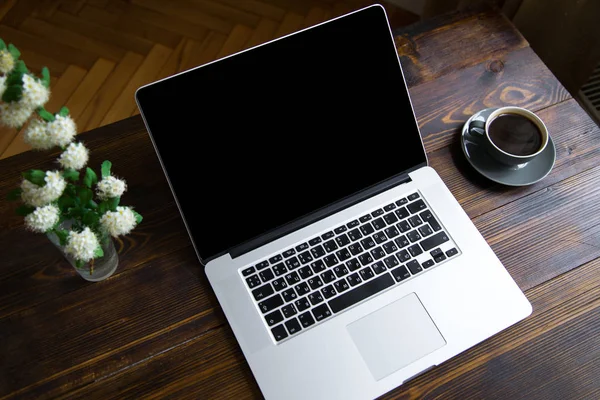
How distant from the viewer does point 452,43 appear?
3.01 ft

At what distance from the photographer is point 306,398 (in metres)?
0.62

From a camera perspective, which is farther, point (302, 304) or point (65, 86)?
point (65, 86)

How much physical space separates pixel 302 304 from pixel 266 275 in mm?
61

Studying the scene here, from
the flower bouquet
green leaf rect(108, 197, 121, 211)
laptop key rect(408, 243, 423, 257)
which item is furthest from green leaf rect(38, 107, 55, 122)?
laptop key rect(408, 243, 423, 257)

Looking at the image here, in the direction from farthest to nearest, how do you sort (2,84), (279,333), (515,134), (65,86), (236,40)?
(236,40) → (65,86) → (515,134) → (279,333) → (2,84)

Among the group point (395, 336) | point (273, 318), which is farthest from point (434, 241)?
point (273, 318)

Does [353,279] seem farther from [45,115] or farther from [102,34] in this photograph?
[102,34]

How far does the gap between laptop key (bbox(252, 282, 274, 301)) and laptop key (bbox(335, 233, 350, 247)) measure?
0.37 feet

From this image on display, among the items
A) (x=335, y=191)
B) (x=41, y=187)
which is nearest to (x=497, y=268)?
(x=335, y=191)

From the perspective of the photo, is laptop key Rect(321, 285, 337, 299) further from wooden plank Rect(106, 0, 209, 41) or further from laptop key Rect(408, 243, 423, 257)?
wooden plank Rect(106, 0, 209, 41)

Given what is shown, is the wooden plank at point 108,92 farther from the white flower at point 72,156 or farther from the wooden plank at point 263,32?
the white flower at point 72,156

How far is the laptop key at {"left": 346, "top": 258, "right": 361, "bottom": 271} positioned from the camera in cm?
69

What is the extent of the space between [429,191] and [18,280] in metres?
0.59

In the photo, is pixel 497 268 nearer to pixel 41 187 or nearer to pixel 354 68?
pixel 354 68
